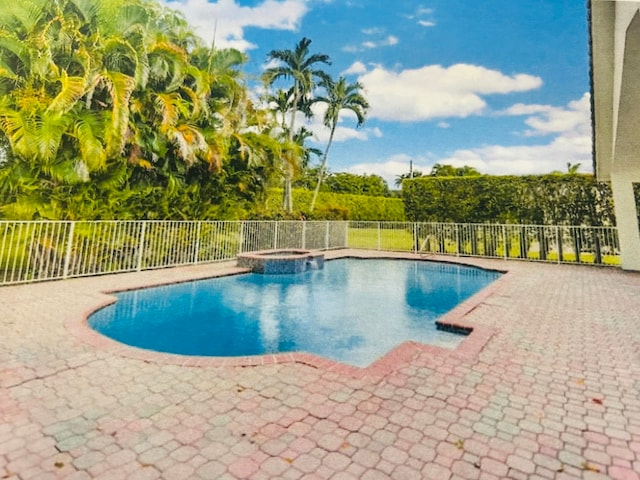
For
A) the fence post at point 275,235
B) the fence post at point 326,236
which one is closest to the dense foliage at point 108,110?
the fence post at point 275,235

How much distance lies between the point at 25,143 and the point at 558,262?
16.9m

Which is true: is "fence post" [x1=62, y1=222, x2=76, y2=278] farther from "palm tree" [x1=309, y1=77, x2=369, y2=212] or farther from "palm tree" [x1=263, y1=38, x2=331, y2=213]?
"palm tree" [x1=309, y1=77, x2=369, y2=212]

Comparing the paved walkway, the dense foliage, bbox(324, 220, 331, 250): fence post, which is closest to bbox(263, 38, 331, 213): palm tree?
bbox(324, 220, 331, 250): fence post

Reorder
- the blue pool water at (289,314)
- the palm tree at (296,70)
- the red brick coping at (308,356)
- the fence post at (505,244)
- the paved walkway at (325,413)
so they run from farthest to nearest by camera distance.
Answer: the palm tree at (296,70) < the fence post at (505,244) < the blue pool water at (289,314) < the red brick coping at (308,356) < the paved walkway at (325,413)

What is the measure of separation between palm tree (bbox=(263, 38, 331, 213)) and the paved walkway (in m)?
13.8

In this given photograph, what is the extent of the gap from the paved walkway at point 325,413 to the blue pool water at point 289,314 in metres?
1.03

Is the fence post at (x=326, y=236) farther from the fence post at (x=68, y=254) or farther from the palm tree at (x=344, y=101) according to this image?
the fence post at (x=68, y=254)

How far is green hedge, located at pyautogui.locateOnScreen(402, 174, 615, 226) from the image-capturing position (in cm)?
1279

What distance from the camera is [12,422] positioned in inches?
96.0

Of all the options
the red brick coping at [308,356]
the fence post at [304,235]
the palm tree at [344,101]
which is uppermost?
the palm tree at [344,101]

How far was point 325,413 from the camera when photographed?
2.63 m

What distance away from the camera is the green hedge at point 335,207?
1600cm

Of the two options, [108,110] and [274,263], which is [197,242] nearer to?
[274,263]

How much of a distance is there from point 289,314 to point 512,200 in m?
12.4
